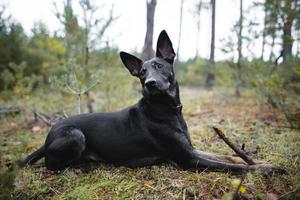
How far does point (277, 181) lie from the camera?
2.84 m

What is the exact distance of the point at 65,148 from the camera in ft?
11.2

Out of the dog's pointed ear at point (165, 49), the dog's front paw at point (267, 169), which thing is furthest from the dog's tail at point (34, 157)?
the dog's front paw at point (267, 169)

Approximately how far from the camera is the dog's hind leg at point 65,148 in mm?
3430

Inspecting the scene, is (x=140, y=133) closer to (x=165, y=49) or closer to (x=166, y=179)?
(x=166, y=179)

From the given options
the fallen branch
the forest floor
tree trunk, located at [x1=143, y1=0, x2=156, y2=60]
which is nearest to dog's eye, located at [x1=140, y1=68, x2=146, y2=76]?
the forest floor

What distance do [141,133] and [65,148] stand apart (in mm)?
1007

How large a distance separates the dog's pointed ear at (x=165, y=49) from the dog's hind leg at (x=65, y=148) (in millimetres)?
1589

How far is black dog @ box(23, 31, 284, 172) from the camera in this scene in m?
3.42

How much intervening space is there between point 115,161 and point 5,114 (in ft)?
19.1

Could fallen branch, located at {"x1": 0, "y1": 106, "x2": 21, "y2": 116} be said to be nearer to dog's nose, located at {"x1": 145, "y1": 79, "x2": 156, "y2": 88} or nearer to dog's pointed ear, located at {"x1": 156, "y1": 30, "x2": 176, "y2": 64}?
dog's pointed ear, located at {"x1": 156, "y1": 30, "x2": 176, "y2": 64}

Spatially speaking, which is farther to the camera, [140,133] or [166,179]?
[140,133]

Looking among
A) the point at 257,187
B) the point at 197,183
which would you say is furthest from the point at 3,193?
the point at 257,187

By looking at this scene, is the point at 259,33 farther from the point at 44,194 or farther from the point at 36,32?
the point at 36,32

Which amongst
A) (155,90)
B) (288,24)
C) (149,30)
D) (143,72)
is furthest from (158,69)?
(288,24)
